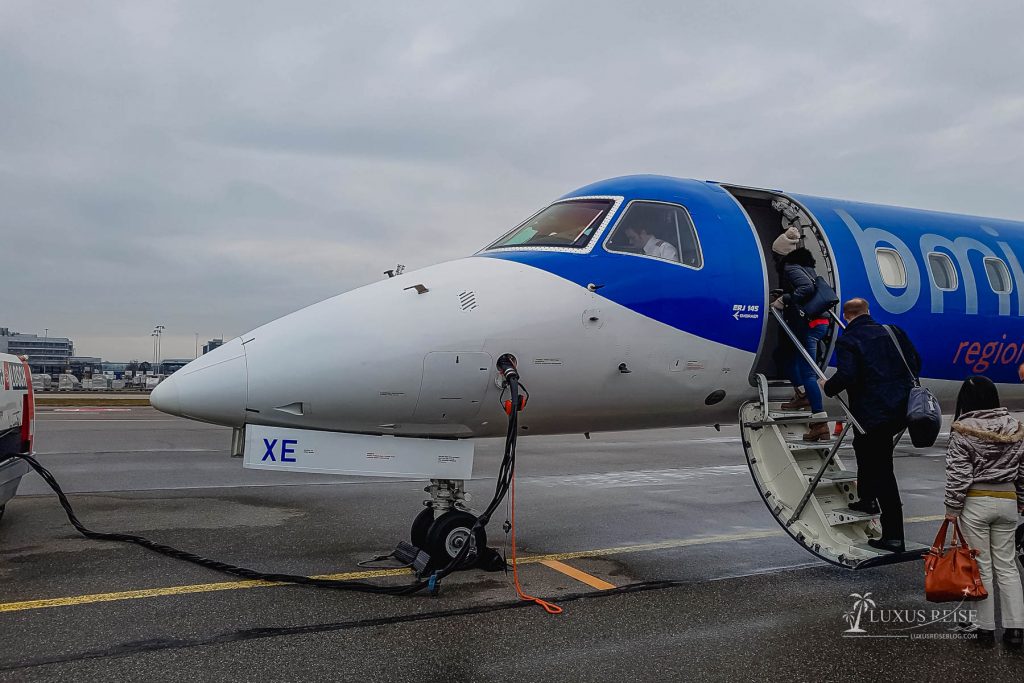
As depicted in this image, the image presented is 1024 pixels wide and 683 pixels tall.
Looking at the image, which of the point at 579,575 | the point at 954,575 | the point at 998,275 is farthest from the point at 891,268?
the point at 579,575

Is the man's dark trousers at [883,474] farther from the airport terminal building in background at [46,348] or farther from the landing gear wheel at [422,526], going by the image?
the airport terminal building in background at [46,348]

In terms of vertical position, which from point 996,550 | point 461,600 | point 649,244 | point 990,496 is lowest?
point 461,600

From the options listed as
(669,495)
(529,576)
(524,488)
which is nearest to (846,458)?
(669,495)

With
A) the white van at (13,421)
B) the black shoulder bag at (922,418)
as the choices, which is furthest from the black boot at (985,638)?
the white van at (13,421)

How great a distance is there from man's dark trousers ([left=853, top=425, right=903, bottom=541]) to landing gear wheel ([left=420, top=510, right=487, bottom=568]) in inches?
120

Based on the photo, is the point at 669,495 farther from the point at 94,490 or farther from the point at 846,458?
the point at 94,490

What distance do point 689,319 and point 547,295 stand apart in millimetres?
1358

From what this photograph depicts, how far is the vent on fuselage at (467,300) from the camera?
6012mm

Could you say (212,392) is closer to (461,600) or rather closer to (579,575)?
(461,600)

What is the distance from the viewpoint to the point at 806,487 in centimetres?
652

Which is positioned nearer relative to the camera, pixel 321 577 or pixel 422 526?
pixel 321 577

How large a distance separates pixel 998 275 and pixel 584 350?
18.0 ft

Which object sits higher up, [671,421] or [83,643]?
[671,421]

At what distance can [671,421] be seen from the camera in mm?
7410
